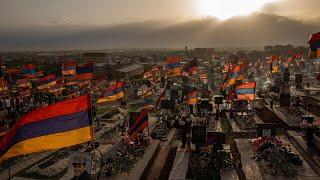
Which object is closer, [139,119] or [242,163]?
[242,163]

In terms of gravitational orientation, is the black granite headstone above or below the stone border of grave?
Result: above

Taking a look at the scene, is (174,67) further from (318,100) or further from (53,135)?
(53,135)

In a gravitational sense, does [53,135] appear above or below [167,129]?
above

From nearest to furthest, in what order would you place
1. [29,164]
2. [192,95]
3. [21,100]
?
[29,164], [192,95], [21,100]

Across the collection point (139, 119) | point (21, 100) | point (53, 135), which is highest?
point (53, 135)

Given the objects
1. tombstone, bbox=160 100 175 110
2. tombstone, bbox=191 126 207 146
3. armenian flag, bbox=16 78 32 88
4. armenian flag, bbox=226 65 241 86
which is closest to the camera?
tombstone, bbox=191 126 207 146

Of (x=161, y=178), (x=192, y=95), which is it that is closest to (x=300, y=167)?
(x=161, y=178)

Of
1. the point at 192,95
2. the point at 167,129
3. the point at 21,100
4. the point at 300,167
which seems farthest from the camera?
the point at 21,100

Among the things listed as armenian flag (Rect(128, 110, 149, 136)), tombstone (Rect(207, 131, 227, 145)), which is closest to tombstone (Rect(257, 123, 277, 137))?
tombstone (Rect(207, 131, 227, 145))

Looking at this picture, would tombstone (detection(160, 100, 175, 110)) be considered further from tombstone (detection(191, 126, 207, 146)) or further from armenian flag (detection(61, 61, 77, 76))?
armenian flag (detection(61, 61, 77, 76))
